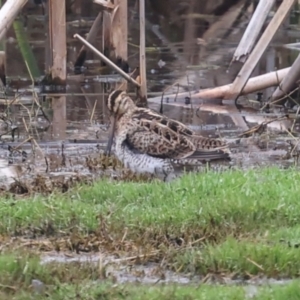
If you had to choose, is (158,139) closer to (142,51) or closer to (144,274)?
(144,274)

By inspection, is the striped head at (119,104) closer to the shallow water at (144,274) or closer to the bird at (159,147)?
the bird at (159,147)

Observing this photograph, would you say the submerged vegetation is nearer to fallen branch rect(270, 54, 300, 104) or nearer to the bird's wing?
the bird's wing

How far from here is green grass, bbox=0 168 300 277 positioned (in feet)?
20.1

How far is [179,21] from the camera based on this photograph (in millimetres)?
23703

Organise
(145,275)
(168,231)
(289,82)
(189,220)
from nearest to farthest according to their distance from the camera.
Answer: (145,275), (168,231), (189,220), (289,82)

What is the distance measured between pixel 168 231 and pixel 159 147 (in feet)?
7.79

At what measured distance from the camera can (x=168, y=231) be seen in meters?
6.70

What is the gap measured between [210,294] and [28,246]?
5.17 ft

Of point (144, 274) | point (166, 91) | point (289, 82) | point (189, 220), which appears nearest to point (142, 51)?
point (289, 82)

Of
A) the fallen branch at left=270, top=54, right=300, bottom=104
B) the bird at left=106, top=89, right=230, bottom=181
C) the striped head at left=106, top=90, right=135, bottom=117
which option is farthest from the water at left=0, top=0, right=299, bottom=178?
the striped head at left=106, top=90, right=135, bottom=117

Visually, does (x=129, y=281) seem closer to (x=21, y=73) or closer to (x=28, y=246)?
(x=28, y=246)

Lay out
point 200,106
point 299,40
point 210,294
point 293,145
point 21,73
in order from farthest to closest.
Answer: point 299,40, point 21,73, point 200,106, point 293,145, point 210,294

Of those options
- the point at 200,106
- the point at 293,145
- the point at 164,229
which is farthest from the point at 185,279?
the point at 200,106

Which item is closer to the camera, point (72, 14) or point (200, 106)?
point (200, 106)
